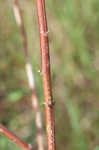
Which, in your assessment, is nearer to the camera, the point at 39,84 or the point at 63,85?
the point at 39,84

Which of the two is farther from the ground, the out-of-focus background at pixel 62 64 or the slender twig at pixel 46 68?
the slender twig at pixel 46 68

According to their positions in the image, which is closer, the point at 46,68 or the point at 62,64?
the point at 46,68

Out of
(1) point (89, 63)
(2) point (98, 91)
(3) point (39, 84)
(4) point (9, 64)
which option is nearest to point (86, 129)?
(2) point (98, 91)

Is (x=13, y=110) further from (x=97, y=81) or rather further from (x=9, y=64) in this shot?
(x=97, y=81)

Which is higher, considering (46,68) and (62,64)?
(46,68)

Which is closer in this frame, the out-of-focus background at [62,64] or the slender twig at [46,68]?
the slender twig at [46,68]

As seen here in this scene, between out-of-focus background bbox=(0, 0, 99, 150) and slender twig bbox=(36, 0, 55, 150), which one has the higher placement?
slender twig bbox=(36, 0, 55, 150)

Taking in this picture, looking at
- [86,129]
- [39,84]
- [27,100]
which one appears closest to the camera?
[39,84]

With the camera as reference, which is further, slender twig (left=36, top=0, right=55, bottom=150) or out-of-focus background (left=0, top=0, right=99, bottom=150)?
out-of-focus background (left=0, top=0, right=99, bottom=150)
